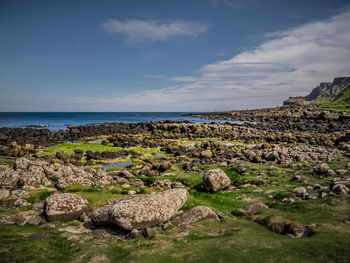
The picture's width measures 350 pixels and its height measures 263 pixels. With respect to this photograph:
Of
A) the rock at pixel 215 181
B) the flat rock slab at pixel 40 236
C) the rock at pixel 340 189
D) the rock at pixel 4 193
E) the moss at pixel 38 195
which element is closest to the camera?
the flat rock slab at pixel 40 236

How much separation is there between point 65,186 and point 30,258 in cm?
1342

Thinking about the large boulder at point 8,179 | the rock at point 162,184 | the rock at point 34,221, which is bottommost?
the rock at point 162,184

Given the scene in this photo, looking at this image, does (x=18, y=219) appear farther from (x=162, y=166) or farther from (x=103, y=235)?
(x=162, y=166)

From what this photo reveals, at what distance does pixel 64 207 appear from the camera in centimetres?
1484

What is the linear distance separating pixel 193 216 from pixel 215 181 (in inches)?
341

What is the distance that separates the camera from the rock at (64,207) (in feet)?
47.4

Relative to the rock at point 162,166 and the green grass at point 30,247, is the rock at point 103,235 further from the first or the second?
the rock at point 162,166

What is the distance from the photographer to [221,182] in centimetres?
2319

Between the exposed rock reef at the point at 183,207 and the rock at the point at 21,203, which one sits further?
the rock at the point at 21,203

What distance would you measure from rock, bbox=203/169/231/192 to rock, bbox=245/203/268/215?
591 centimetres

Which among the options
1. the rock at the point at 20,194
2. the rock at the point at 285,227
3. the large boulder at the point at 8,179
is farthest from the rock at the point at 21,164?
the rock at the point at 285,227

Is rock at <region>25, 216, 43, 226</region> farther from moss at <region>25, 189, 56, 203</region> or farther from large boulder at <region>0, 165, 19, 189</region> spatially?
large boulder at <region>0, 165, 19, 189</region>

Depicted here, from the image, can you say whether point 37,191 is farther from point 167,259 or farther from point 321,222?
point 321,222

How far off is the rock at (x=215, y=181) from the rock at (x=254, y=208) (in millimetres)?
5909
